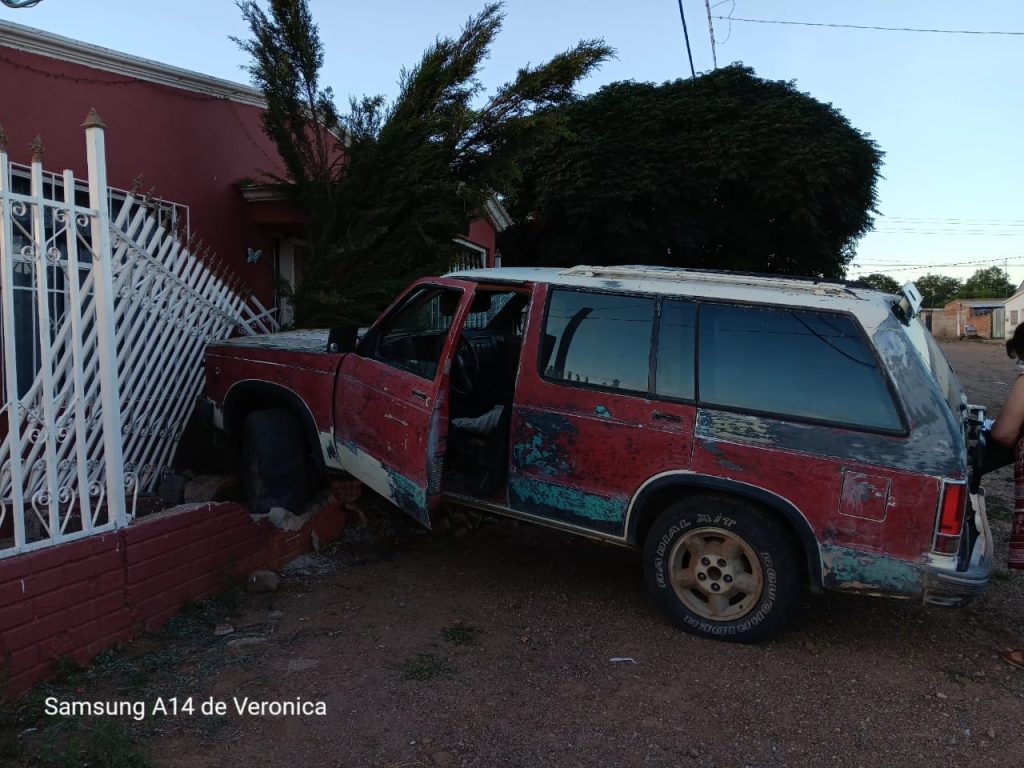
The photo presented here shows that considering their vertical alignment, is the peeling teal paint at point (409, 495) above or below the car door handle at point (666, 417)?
below

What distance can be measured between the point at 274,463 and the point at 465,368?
139 centimetres

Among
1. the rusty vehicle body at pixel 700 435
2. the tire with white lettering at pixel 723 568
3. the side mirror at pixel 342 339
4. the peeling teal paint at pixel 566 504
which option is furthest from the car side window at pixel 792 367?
the side mirror at pixel 342 339

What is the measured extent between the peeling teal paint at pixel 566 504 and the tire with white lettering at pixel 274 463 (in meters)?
1.57

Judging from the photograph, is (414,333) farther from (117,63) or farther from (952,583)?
(117,63)

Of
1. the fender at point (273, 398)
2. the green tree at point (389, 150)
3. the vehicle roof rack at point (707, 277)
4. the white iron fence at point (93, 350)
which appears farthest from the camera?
the green tree at point (389, 150)

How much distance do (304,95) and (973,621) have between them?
7.29 meters

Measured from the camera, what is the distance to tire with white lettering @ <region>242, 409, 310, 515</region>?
504 cm

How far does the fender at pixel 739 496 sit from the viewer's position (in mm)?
3707

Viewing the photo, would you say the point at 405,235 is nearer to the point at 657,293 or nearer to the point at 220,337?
the point at 220,337

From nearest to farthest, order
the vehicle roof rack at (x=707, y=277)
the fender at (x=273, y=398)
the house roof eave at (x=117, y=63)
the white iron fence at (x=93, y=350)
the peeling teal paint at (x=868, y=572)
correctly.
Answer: the white iron fence at (x=93, y=350)
the peeling teal paint at (x=868, y=572)
the vehicle roof rack at (x=707, y=277)
the fender at (x=273, y=398)
the house roof eave at (x=117, y=63)

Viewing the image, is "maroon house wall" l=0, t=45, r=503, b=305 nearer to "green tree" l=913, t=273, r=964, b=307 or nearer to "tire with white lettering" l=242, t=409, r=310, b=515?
"tire with white lettering" l=242, t=409, r=310, b=515

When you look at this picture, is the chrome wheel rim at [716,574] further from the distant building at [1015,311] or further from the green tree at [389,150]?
the distant building at [1015,311]

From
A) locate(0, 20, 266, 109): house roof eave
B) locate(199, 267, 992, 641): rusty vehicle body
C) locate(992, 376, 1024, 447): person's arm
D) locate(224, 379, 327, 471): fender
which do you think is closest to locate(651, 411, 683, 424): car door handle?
locate(199, 267, 992, 641): rusty vehicle body

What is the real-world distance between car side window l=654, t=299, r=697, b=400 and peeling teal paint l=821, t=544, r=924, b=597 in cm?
103
